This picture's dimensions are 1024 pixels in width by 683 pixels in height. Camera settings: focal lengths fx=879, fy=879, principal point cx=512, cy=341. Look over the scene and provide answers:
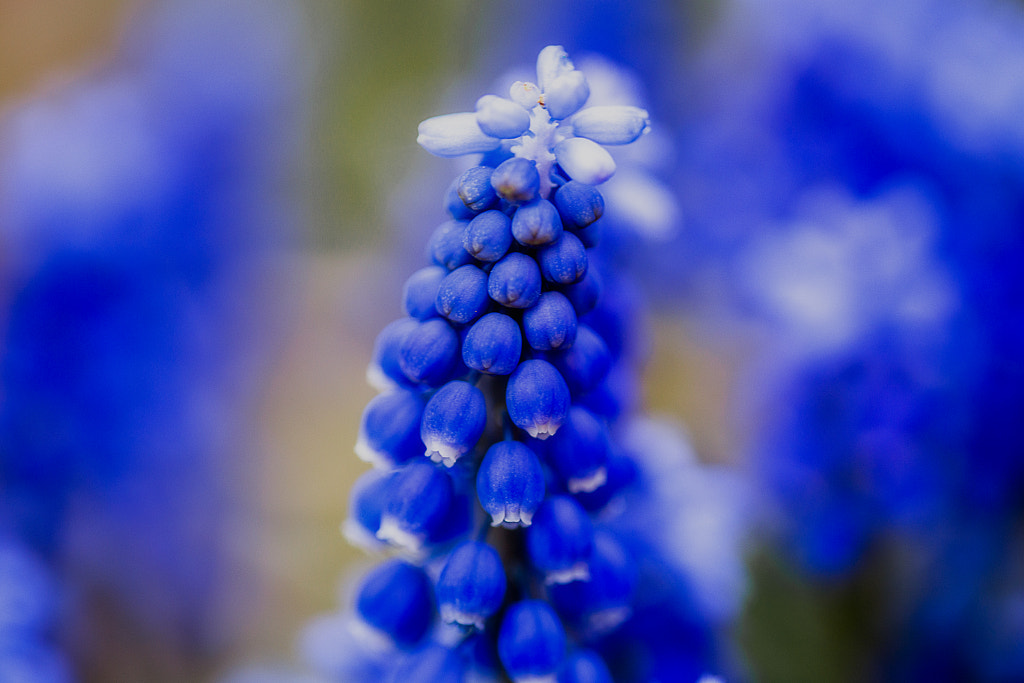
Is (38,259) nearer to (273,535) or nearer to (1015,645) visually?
(273,535)

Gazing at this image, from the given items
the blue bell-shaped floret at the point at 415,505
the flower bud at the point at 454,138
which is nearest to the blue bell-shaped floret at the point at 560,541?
the blue bell-shaped floret at the point at 415,505

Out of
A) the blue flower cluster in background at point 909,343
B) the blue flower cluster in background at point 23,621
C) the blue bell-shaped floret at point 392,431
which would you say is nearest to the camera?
the blue bell-shaped floret at point 392,431

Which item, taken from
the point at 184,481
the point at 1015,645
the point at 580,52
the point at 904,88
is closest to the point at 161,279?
the point at 184,481

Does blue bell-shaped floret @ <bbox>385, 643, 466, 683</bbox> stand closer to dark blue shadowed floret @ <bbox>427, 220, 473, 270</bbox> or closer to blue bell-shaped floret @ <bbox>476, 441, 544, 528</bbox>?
blue bell-shaped floret @ <bbox>476, 441, 544, 528</bbox>

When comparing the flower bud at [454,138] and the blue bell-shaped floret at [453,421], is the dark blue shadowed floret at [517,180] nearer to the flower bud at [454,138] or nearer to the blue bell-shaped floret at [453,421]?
the flower bud at [454,138]

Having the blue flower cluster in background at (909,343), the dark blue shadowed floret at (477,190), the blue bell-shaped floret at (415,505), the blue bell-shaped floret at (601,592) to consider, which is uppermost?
the blue flower cluster in background at (909,343)

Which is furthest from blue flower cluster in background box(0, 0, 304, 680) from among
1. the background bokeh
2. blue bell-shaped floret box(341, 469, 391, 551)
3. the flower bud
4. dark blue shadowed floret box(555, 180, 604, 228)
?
dark blue shadowed floret box(555, 180, 604, 228)
